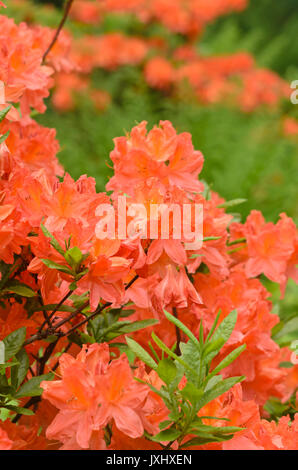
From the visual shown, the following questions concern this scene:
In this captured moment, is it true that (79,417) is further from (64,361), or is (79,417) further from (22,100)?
(22,100)

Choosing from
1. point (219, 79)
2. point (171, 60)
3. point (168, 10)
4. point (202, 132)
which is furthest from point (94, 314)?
point (219, 79)

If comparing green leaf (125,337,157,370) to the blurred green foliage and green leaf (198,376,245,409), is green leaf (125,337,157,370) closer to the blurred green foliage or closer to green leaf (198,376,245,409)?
green leaf (198,376,245,409)

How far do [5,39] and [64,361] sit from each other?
0.35 metres

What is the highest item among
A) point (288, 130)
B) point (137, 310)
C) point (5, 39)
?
point (5, 39)

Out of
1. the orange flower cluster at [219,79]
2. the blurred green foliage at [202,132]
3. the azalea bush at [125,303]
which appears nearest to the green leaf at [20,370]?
the azalea bush at [125,303]

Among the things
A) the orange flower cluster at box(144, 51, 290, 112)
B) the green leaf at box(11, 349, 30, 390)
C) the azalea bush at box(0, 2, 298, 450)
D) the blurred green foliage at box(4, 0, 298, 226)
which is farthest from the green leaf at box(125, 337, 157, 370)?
the orange flower cluster at box(144, 51, 290, 112)

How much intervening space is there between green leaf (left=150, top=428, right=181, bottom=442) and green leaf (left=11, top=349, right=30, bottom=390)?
0.42 feet

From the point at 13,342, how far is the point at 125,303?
0.35ft

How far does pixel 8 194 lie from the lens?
0.50m

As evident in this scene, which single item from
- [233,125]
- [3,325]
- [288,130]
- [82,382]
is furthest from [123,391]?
[288,130]

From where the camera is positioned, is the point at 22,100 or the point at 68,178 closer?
the point at 68,178

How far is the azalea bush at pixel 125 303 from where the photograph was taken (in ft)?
1.40

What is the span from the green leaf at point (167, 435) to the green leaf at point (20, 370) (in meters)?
0.13

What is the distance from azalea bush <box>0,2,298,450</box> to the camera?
43 centimetres
